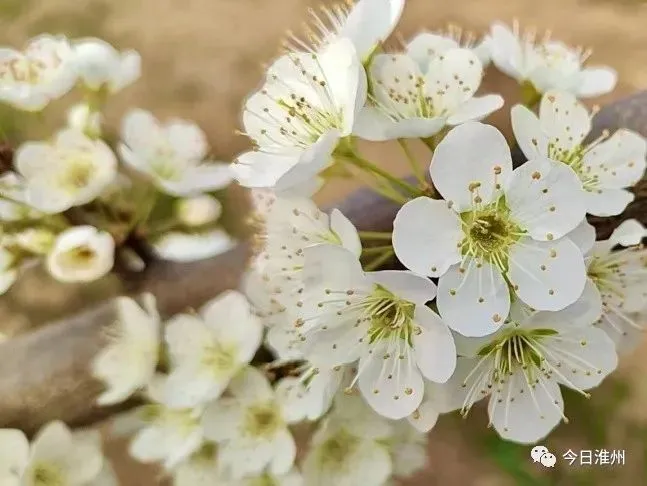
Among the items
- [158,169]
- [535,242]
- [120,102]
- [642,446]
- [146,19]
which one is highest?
[535,242]

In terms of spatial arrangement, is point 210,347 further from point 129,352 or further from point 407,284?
point 407,284

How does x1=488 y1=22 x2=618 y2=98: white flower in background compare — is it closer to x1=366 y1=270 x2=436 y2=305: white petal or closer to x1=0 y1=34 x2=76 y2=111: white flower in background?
x1=366 y1=270 x2=436 y2=305: white petal

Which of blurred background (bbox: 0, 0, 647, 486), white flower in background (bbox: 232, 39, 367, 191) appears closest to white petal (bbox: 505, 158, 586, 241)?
white flower in background (bbox: 232, 39, 367, 191)

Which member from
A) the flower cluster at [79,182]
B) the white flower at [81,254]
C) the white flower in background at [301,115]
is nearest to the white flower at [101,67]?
the flower cluster at [79,182]

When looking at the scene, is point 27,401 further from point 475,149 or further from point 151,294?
point 475,149

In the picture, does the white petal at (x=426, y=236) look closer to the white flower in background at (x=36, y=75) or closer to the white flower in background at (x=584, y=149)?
the white flower in background at (x=584, y=149)

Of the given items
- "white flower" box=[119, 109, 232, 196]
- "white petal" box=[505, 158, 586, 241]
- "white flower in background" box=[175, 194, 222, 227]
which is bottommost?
"white flower in background" box=[175, 194, 222, 227]

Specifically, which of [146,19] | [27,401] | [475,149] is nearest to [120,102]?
[146,19]

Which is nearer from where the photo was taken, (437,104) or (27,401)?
(437,104)
